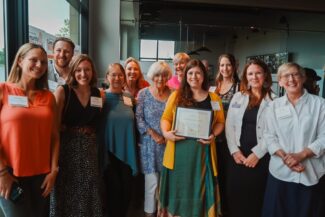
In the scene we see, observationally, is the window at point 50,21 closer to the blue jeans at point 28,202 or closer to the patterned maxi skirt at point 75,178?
the patterned maxi skirt at point 75,178

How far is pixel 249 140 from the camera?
7.53 ft

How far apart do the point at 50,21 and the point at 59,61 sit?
86 cm

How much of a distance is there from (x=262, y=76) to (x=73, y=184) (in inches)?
68.7

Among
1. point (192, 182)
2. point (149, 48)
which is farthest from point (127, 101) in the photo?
point (149, 48)

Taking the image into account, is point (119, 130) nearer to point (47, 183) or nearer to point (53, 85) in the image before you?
point (53, 85)

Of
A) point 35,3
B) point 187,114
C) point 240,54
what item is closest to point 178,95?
point 187,114

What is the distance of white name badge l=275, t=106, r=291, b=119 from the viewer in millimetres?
1990

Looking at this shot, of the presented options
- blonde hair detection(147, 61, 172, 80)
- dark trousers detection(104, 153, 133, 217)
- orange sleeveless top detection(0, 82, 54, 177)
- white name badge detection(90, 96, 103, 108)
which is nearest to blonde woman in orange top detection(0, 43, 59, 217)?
orange sleeveless top detection(0, 82, 54, 177)

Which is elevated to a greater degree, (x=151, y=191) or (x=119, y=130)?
(x=119, y=130)

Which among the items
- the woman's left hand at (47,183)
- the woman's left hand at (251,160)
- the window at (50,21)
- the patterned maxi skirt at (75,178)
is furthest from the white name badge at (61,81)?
the woman's left hand at (251,160)

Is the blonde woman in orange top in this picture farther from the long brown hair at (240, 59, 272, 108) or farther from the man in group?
the long brown hair at (240, 59, 272, 108)

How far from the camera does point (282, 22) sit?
27.7ft

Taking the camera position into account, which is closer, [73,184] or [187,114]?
[73,184]

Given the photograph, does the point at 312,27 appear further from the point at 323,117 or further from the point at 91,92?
the point at 91,92
